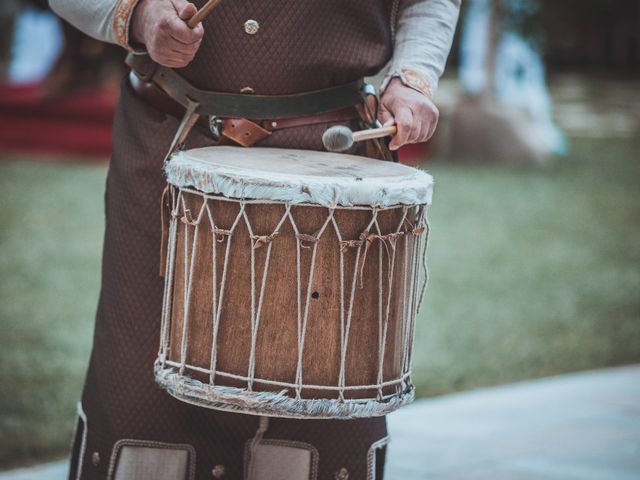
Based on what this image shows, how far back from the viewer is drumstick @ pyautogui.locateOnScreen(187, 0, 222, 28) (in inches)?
68.8

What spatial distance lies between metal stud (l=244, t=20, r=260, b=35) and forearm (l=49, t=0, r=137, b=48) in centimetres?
21

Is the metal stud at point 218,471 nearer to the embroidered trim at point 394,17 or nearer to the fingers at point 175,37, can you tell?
the fingers at point 175,37

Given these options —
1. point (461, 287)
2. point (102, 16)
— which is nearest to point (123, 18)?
point (102, 16)

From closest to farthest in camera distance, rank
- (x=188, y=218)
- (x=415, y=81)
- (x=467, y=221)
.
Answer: (x=188, y=218) < (x=415, y=81) < (x=467, y=221)

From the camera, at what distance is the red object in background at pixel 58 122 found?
32.9 ft

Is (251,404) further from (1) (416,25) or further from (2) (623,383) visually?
(2) (623,383)

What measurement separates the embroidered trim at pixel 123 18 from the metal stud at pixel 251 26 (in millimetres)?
209

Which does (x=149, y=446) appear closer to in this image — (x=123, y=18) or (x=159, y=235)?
(x=159, y=235)

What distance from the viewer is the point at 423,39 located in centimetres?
216

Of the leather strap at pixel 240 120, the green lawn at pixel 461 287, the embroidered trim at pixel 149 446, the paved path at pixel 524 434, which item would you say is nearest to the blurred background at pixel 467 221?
the green lawn at pixel 461 287

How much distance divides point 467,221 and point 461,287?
1908 mm

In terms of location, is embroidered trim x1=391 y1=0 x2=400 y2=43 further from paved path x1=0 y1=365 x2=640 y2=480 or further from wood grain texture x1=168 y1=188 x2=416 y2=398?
paved path x1=0 y1=365 x2=640 y2=480

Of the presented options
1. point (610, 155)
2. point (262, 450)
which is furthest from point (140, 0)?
point (610, 155)

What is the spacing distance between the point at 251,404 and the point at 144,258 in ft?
1.48
